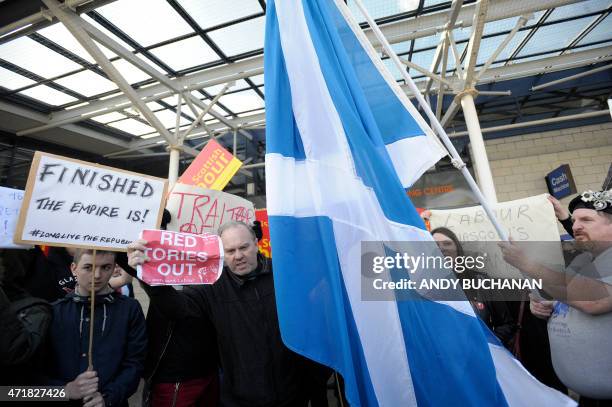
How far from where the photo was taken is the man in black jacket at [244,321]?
152 centimetres

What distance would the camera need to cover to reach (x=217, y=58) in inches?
227

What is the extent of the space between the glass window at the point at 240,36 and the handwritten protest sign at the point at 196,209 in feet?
11.6

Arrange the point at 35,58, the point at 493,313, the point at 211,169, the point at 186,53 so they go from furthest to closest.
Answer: the point at 186,53, the point at 35,58, the point at 211,169, the point at 493,313

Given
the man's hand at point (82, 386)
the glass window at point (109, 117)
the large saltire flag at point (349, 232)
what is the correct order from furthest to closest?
the glass window at point (109, 117)
the man's hand at point (82, 386)
the large saltire flag at point (349, 232)

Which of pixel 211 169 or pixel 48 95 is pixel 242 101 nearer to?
pixel 48 95

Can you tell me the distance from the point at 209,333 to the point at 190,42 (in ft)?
16.4

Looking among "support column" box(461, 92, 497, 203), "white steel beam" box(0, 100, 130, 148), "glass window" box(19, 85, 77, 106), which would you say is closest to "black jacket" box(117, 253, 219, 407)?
"support column" box(461, 92, 497, 203)

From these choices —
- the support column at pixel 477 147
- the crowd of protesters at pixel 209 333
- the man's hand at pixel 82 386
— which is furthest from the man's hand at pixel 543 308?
the support column at pixel 477 147

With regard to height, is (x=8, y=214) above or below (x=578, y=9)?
below

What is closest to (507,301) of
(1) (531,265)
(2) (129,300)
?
(1) (531,265)

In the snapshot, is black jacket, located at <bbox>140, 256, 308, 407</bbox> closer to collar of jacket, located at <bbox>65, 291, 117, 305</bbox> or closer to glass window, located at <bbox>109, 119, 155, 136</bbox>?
collar of jacket, located at <bbox>65, 291, 117, 305</bbox>

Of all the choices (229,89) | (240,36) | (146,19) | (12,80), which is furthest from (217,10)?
(12,80)

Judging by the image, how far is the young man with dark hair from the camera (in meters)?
1.53

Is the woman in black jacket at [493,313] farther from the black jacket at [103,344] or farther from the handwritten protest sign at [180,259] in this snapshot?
the black jacket at [103,344]
